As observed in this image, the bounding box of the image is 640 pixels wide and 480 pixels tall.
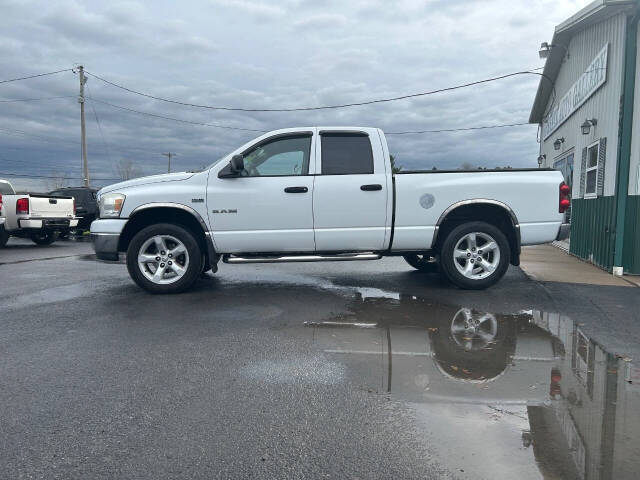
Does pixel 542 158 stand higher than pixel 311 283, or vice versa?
pixel 542 158

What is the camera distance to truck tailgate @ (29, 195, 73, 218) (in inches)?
582

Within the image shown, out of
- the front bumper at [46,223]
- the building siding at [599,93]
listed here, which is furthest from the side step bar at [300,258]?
the front bumper at [46,223]

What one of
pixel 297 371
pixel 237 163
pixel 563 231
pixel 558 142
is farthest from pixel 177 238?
pixel 558 142

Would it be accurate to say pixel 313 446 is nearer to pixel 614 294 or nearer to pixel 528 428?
pixel 528 428

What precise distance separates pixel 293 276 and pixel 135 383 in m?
5.01

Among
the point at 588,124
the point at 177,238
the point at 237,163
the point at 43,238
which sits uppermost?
the point at 588,124

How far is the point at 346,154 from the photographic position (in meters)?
7.05

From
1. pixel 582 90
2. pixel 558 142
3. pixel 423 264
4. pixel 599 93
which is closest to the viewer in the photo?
pixel 423 264

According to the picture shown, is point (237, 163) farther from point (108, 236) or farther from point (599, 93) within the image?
point (599, 93)

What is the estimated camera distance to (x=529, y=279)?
8328mm

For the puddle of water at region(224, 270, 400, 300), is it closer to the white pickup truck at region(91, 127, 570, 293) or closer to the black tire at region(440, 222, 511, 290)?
the white pickup truck at region(91, 127, 570, 293)

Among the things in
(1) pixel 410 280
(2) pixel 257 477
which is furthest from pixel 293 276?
(2) pixel 257 477

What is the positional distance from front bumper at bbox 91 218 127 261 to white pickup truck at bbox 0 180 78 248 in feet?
28.6

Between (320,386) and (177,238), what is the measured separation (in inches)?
151
